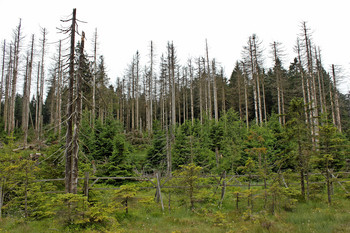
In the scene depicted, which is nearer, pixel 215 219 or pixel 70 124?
pixel 215 219

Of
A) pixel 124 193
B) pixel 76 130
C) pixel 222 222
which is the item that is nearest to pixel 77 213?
pixel 124 193

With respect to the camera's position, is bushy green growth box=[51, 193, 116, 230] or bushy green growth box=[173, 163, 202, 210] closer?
bushy green growth box=[51, 193, 116, 230]

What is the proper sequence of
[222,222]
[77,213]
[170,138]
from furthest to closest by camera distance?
1. [170,138]
2. [222,222]
3. [77,213]

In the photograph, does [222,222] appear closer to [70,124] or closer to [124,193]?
[124,193]

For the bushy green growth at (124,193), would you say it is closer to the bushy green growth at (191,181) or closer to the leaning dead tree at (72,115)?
the leaning dead tree at (72,115)

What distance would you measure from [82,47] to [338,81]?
30182 mm

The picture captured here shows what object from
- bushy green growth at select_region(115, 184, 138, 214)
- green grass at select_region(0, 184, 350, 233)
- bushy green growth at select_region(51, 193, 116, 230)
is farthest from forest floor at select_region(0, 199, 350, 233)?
bushy green growth at select_region(115, 184, 138, 214)

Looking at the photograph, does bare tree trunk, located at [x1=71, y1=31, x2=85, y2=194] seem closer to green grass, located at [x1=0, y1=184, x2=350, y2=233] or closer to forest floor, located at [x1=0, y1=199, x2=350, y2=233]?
green grass, located at [x1=0, y1=184, x2=350, y2=233]

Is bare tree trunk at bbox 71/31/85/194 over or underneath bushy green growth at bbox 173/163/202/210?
over

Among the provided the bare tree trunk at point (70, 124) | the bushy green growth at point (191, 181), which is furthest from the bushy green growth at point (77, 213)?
the bushy green growth at point (191, 181)

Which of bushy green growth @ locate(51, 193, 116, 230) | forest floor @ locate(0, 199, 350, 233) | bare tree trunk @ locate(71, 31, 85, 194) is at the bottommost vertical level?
forest floor @ locate(0, 199, 350, 233)

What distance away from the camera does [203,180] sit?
51.9ft

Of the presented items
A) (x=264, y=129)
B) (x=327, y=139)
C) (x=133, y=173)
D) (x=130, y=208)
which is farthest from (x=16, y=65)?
(x=327, y=139)

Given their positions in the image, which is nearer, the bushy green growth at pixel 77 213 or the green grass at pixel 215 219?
the bushy green growth at pixel 77 213
